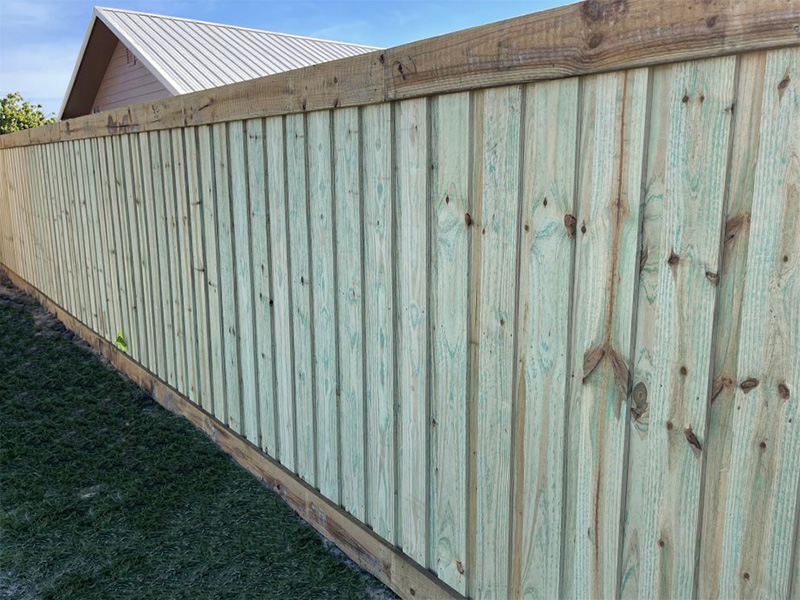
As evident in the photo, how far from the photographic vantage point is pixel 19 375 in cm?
475

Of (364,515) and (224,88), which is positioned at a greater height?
(224,88)

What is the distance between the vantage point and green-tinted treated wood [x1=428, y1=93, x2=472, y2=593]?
179 cm

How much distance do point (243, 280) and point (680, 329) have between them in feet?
7.04

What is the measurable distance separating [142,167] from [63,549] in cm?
226

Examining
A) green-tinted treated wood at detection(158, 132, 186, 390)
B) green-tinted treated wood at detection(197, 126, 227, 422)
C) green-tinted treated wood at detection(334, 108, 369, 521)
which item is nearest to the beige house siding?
green-tinted treated wood at detection(158, 132, 186, 390)

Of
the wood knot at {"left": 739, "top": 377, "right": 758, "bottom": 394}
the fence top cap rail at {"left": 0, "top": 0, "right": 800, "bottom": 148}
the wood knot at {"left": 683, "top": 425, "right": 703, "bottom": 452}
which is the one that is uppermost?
the fence top cap rail at {"left": 0, "top": 0, "right": 800, "bottom": 148}

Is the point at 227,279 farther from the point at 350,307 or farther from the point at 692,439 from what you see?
the point at 692,439

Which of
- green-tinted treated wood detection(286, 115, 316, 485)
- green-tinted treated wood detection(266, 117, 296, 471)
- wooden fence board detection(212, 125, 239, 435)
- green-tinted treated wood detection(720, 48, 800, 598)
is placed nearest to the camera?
green-tinted treated wood detection(720, 48, 800, 598)

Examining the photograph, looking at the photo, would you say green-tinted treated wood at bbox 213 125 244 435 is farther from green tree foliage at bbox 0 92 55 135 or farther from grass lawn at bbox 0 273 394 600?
green tree foliage at bbox 0 92 55 135

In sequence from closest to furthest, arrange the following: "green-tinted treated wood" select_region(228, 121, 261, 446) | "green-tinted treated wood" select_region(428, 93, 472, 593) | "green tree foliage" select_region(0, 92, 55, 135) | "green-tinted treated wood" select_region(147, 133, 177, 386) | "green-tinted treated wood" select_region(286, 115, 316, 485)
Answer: "green-tinted treated wood" select_region(428, 93, 472, 593), "green-tinted treated wood" select_region(286, 115, 316, 485), "green-tinted treated wood" select_region(228, 121, 261, 446), "green-tinted treated wood" select_region(147, 133, 177, 386), "green tree foliage" select_region(0, 92, 55, 135)

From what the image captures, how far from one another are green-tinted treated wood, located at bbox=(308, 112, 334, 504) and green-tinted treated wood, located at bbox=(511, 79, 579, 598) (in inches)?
36.4

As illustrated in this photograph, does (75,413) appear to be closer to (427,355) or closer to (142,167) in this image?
(142,167)

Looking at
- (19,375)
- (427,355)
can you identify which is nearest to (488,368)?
(427,355)

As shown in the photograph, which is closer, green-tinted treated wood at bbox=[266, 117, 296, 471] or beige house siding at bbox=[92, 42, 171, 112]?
green-tinted treated wood at bbox=[266, 117, 296, 471]
